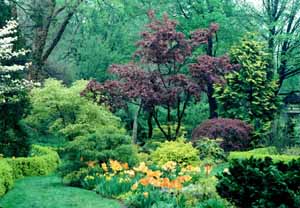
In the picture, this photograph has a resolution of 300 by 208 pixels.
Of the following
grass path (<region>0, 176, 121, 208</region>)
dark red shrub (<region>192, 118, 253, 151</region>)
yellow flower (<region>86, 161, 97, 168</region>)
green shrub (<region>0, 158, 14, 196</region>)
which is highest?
dark red shrub (<region>192, 118, 253, 151</region>)

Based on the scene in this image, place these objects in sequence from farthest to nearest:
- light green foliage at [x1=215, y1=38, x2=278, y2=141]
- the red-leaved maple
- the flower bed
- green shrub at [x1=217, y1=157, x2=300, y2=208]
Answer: light green foliage at [x1=215, y1=38, x2=278, y2=141]
the red-leaved maple
the flower bed
green shrub at [x1=217, y1=157, x2=300, y2=208]

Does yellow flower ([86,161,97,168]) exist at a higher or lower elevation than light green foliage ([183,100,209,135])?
lower

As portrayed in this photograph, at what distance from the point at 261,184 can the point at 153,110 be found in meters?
9.32

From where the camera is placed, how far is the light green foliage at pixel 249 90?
798 inches

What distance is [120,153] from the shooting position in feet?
39.1

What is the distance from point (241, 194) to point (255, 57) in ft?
46.8

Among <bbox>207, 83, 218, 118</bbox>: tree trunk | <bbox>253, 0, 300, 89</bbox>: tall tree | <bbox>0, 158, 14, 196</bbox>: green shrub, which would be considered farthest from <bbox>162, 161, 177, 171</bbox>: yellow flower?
<bbox>253, 0, 300, 89</bbox>: tall tree

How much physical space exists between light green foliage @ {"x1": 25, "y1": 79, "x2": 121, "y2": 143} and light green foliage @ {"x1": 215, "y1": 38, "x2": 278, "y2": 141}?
586cm

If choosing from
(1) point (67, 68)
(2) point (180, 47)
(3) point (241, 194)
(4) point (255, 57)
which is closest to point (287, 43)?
(4) point (255, 57)

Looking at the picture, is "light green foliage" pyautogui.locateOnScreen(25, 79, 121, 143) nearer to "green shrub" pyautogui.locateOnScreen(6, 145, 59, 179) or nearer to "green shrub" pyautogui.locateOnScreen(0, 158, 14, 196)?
"green shrub" pyautogui.locateOnScreen(6, 145, 59, 179)

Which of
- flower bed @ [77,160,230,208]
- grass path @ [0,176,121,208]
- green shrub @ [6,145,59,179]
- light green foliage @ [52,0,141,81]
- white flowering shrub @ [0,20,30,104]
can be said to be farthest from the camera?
light green foliage @ [52,0,141,81]

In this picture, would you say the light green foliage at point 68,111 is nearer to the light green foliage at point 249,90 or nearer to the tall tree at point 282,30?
the light green foliage at point 249,90

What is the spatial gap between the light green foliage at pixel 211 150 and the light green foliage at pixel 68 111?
3141mm

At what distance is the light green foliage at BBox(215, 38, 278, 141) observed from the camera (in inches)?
798
